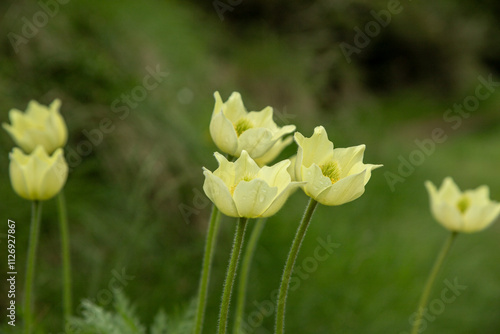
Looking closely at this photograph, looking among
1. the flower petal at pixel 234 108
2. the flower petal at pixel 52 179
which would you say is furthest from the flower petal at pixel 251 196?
the flower petal at pixel 52 179

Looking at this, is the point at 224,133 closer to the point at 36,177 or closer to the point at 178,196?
the point at 36,177

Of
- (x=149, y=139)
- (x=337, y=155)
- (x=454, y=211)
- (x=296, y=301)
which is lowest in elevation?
(x=296, y=301)

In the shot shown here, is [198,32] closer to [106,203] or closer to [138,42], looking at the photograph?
[138,42]

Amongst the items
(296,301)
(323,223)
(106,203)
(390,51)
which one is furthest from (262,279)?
(390,51)

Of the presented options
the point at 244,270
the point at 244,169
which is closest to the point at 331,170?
the point at 244,169

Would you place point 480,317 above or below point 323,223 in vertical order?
below

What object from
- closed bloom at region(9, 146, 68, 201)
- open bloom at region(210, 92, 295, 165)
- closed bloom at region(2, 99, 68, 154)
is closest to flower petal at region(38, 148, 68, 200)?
closed bloom at region(9, 146, 68, 201)

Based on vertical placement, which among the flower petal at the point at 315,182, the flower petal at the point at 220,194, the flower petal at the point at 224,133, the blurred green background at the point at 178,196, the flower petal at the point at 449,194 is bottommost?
the blurred green background at the point at 178,196

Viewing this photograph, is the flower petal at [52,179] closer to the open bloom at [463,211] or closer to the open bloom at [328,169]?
the open bloom at [328,169]
